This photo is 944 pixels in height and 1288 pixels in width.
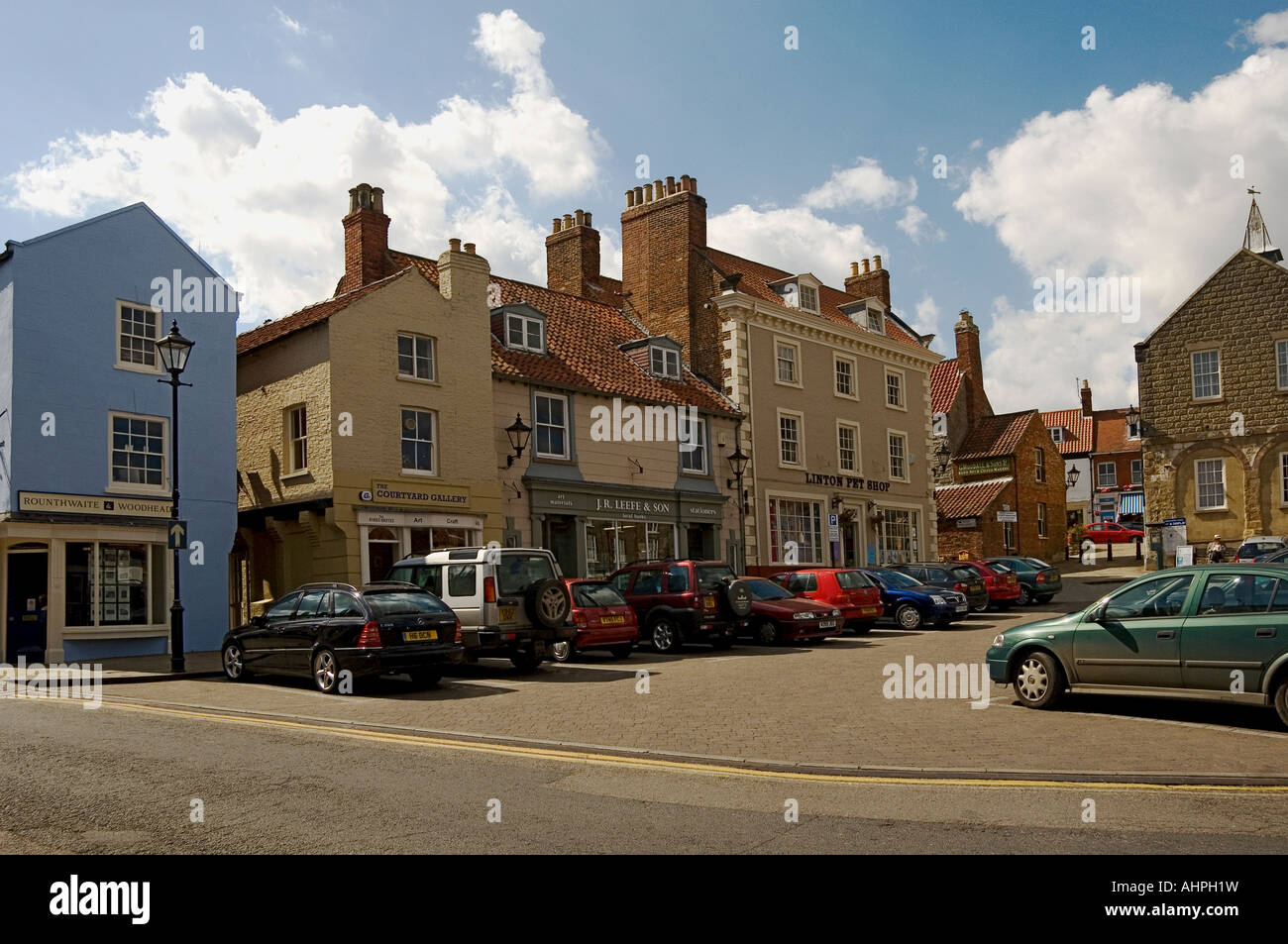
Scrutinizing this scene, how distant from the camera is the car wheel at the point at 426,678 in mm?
16145

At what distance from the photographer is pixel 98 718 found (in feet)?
41.9

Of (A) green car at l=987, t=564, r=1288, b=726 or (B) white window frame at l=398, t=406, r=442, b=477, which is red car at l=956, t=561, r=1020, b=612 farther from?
(A) green car at l=987, t=564, r=1288, b=726

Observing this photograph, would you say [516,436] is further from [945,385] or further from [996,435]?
[945,385]

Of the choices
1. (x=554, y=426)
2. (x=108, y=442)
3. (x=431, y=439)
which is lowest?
(x=108, y=442)

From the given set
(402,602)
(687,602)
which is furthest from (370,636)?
(687,602)

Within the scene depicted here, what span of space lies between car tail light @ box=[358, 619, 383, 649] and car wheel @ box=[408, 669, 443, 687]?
3.61 ft

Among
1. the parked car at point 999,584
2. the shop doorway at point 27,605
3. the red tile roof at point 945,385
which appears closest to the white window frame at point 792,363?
the parked car at point 999,584

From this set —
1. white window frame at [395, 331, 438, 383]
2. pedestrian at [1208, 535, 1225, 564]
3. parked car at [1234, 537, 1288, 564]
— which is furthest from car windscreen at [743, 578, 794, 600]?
pedestrian at [1208, 535, 1225, 564]

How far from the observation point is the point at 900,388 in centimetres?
4284

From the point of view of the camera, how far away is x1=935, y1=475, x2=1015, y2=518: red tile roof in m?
46.8

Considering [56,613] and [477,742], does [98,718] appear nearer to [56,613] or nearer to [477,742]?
[477,742]

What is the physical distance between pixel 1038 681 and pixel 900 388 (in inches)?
1238

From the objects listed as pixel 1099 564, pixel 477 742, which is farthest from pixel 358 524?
pixel 1099 564
